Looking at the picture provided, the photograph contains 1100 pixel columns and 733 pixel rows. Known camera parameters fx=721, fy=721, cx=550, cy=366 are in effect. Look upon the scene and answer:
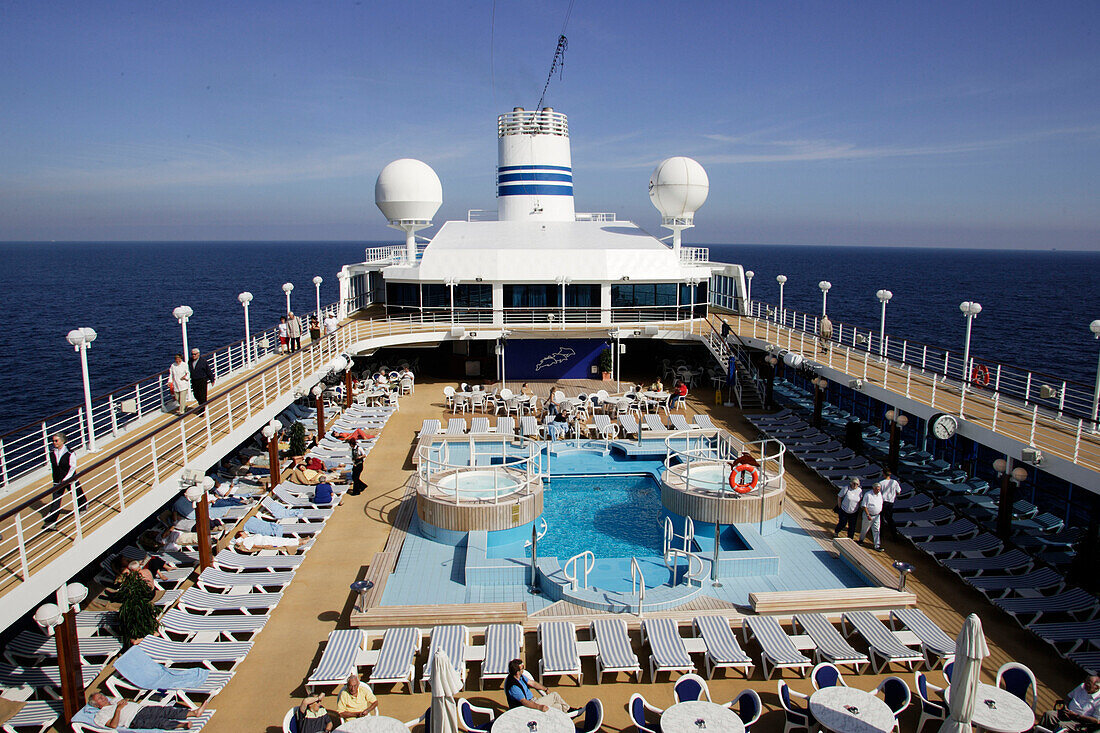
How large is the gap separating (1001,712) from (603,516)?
7398mm

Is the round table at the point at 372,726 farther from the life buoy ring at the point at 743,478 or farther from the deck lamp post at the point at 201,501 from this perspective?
the life buoy ring at the point at 743,478

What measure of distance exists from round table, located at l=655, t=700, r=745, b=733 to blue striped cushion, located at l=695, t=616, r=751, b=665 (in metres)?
1.20

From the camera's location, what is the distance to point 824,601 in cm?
943

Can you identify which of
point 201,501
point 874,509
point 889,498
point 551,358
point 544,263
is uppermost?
point 544,263

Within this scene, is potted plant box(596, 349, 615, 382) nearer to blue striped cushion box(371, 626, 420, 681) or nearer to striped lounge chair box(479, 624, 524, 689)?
striped lounge chair box(479, 624, 524, 689)

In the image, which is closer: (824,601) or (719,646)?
(719,646)

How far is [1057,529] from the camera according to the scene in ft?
41.2

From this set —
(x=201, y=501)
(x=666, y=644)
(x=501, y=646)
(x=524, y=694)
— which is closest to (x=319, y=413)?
(x=201, y=501)

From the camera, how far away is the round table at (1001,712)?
22.3ft

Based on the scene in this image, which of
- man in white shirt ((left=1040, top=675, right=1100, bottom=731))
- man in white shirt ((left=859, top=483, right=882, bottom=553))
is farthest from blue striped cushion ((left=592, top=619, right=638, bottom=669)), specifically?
man in white shirt ((left=859, top=483, right=882, bottom=553))

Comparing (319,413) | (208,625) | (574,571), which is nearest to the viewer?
(208,625)

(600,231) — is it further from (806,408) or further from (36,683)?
(36,683)

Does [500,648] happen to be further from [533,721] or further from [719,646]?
[719,646]

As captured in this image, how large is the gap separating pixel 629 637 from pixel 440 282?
53.7ft
